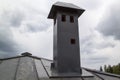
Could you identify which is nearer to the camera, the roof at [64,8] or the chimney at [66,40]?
the chimney at [66,40]

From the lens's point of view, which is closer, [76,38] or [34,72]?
[34,72]

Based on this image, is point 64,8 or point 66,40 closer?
point 66,40

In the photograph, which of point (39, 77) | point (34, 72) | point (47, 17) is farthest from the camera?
point (47, 17)

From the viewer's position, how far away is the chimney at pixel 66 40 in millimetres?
10398

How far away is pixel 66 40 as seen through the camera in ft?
35.4

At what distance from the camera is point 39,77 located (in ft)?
28.7

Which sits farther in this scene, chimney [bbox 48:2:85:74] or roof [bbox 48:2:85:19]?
roof [bbox 48:2:85:19]

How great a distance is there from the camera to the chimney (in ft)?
34.1

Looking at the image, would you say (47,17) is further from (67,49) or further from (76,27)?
(67,49)

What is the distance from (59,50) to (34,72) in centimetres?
251

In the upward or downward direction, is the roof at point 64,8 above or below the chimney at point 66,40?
above

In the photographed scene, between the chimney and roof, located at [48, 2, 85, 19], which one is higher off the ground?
roof, located at [48, 2, 85, 19]

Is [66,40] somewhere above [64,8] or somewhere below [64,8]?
below

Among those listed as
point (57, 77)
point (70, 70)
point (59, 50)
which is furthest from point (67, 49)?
point (57, 77)
